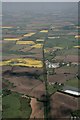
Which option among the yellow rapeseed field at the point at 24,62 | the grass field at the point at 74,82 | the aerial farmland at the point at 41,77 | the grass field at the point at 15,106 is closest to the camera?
the grass field at the point at 15,106

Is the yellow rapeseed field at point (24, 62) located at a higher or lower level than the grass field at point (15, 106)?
higher

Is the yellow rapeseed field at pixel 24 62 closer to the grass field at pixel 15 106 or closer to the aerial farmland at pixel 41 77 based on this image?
the aerial farmland at pixel 41 77

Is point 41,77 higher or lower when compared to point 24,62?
lower

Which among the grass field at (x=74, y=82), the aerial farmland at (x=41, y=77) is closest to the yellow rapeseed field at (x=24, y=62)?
the aerial farmland at (x=41, y=77)

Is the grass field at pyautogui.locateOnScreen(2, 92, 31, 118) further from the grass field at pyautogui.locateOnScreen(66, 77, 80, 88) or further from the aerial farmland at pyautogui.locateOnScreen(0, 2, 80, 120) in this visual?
the grass field at pyautogui.locateOnScreen(66, 77, 80, 88)

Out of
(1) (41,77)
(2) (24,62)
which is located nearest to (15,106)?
(1) (41,77)

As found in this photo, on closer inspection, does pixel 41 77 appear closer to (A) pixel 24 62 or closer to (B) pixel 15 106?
(A) pixel 24 62

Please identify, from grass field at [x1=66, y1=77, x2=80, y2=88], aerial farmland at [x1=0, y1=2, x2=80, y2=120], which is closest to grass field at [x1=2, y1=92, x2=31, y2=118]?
aerial farmland at [x1=0, y1=2, x2=80, y2=120]

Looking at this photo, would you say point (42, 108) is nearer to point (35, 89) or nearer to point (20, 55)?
point (35, 89)

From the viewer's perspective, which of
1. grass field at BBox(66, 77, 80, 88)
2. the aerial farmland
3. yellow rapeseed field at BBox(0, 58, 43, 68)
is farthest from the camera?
yellow rapeseed field at BBox(0, 58, 43, 68)

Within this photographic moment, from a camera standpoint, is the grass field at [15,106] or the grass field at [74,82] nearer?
the grass field at [15,106]

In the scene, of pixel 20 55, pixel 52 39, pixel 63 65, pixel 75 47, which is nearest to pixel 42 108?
pixel 63 65
